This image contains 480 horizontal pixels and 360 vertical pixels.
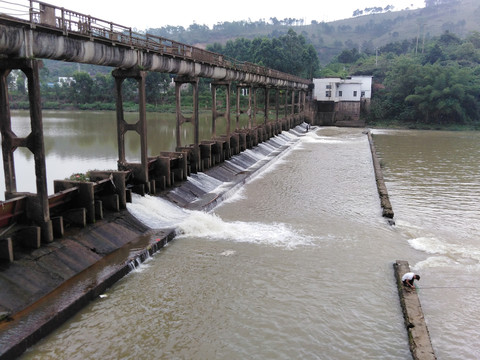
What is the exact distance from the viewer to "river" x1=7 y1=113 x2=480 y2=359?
8.80 meters

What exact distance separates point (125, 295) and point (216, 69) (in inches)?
684

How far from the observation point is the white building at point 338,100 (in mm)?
65938

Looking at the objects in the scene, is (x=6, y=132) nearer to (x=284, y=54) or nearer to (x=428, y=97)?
(x=428, y=97)

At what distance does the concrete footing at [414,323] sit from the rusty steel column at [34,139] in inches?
345

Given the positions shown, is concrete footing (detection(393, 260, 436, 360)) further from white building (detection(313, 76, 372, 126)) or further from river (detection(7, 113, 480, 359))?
white building (detection(313, 76, 372, 126))

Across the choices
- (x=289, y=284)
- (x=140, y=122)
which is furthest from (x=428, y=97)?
(x=289, y=284)

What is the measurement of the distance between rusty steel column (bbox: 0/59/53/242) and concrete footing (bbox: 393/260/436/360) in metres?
8.77

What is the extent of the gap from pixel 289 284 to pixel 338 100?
59.1 metres

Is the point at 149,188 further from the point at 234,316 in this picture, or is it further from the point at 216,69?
the point at 216,69

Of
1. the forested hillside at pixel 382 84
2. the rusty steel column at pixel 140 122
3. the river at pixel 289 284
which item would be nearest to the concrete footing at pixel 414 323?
the river at pixel 289 284

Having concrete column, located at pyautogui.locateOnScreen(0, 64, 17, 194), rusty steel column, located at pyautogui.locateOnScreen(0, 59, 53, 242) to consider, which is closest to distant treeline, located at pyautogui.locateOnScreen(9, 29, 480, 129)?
concrete column, located at pyautogui.locateOnScreen(0, 64, 17, 194)

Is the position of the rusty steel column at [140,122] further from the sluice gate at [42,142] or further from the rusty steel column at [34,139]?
the rusty steel column at [34,139]

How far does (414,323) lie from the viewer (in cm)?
923

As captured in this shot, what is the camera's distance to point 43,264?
1048 cm
